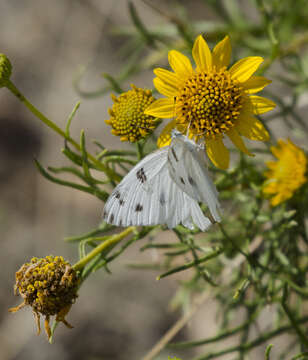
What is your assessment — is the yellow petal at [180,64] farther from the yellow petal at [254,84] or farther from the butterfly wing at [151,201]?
the butterfly wing at [151,201]

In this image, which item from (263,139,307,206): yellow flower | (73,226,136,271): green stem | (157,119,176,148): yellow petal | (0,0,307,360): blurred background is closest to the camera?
(73,226,136,271): green stem

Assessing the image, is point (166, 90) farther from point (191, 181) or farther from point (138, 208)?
point (138, 208)

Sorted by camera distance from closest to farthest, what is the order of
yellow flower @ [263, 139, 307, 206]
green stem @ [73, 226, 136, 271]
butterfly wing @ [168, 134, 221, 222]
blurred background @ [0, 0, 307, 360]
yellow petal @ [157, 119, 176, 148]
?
butterfly wing @ [168, 134, 221, 222]
green stem @ [73, 226, 136, 271]
yellow petal @ [157, 119, 176, 148]
yellow flower @ [263, 139, 307, 206]
blurred background @ [0, 0, 307, 360]

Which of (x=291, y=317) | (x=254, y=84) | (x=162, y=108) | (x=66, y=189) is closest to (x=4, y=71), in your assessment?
(x=162, y=108)

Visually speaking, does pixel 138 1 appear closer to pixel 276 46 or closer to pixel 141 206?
A: pixel 276 46

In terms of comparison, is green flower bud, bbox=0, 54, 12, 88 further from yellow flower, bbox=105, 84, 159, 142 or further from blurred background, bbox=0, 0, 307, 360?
blurred background, bbox=0, 0, 307, 360

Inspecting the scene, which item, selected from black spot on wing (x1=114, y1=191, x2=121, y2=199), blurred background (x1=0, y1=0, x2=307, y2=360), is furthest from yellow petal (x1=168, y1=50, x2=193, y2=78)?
blurred background (x1=0, y1=0, x2=307, y2=360)

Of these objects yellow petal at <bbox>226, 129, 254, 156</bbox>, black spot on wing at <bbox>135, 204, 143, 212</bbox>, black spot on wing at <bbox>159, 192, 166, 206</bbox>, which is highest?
yellow petal at <bbox>226, 129, 254, 156</bbox>
